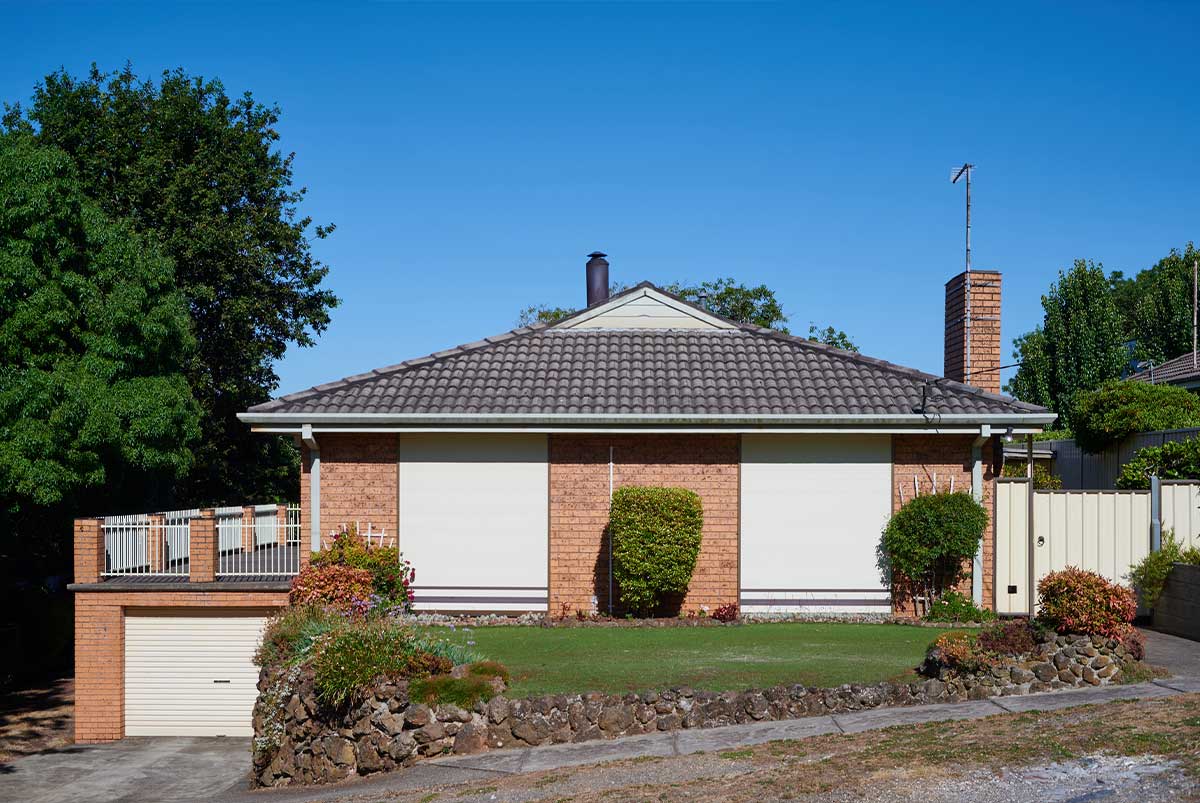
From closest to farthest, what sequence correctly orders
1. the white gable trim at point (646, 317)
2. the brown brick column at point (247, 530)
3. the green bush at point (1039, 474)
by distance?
the brown brick column at point (247, 530), the white gable trim at point (646, 317), the green bush at point (1039, 474)

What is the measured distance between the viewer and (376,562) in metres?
17.3

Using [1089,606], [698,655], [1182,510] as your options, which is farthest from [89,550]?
[1182,510]

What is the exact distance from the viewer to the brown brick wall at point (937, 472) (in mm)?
17859

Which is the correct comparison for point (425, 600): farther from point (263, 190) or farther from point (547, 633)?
point (263, 190)

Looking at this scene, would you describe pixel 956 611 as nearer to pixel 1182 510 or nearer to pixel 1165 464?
pixel 1182 510

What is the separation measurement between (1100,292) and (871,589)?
21.3m

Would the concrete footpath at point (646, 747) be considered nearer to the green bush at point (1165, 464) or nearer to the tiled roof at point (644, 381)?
the green bush at point (1165, 464)

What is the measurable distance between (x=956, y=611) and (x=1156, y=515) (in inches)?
139

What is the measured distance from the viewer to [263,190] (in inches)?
1324

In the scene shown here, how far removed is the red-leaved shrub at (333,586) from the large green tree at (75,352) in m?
7.34

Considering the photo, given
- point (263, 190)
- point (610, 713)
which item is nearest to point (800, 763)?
point (610, 713)

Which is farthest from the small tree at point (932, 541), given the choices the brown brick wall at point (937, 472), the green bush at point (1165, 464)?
the green bush at point (1165, 464)

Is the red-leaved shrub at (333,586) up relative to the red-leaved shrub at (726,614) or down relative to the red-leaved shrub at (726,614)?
up

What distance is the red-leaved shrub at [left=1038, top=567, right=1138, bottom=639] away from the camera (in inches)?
480
